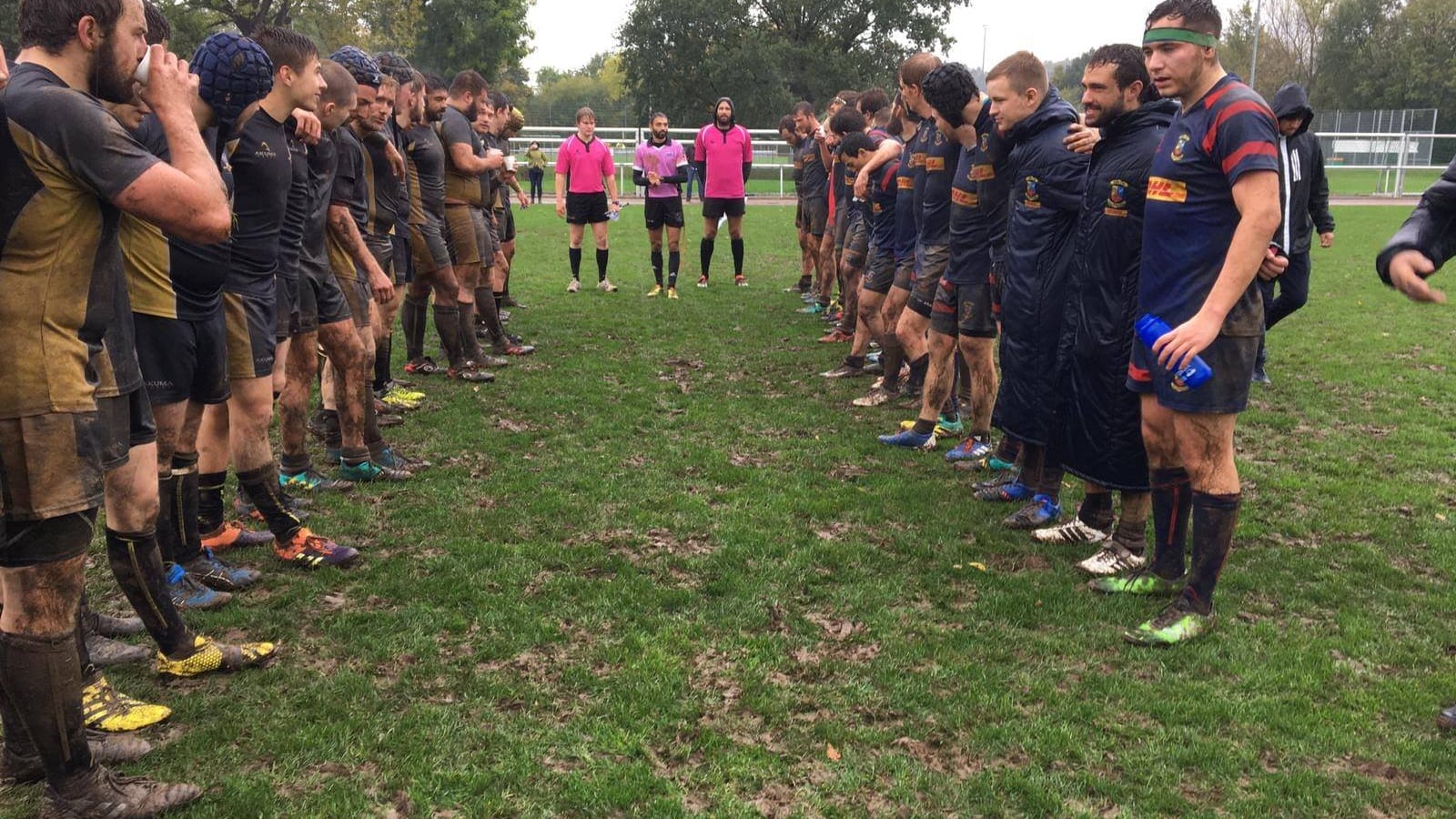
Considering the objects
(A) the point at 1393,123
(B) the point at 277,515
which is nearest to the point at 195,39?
(B) the point at 277,515

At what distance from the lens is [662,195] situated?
1257 centimetres

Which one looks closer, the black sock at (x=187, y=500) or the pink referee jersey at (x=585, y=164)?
the black sock at (x=187, y=500)

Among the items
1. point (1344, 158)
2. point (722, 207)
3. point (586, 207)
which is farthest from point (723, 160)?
point (1344, 158)

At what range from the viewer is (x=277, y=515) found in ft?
14.2

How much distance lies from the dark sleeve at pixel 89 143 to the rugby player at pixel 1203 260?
3418mm

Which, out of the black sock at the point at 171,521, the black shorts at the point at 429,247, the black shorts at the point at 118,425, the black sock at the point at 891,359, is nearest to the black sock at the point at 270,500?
the black sock at the point at 171,521

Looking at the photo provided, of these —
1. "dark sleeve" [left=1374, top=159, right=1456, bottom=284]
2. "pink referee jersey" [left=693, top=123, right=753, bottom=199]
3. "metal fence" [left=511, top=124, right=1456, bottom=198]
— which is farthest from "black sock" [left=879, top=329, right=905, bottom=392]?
"metal fence" [left=511, top=124, right=1456, bottom=198]

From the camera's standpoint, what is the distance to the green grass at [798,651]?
2.86m

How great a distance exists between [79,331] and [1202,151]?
12.8 ft

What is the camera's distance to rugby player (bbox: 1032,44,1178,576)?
13.9 ft

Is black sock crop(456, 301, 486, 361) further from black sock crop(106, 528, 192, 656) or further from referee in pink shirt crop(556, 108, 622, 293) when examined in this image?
black sock crop(106, 528, 192, 656)

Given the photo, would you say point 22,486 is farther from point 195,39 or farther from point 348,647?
point 195,39

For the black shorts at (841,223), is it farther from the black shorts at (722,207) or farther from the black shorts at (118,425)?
the black shorts at (118,425)

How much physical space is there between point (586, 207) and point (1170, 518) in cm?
954
